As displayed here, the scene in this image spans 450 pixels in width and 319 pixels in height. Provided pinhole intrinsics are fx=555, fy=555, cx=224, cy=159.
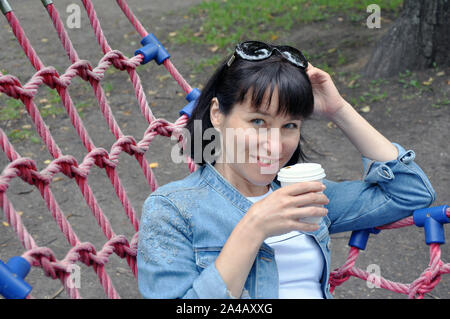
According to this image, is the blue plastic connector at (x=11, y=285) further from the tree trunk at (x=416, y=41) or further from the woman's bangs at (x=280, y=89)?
the tree trunk at (x=416, y=41)

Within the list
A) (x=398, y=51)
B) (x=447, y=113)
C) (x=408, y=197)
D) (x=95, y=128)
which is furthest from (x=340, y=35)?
(x=408, y=197)

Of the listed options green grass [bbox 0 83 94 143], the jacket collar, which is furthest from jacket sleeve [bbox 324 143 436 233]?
green grass [bbox 0 83 94 143]

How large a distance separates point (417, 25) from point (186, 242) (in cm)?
405

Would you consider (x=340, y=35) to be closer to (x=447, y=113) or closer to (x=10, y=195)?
(x=447, y=113)

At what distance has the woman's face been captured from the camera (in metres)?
1.68

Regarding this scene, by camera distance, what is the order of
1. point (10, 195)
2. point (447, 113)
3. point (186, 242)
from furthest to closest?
point (447, 113)
point (10, 195)
point (186, 242)

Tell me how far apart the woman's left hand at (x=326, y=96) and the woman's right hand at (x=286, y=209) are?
663 mm

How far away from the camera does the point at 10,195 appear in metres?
3.86

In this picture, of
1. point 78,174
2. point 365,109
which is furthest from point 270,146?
point 365,109

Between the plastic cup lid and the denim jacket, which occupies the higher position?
the plastic cup lid

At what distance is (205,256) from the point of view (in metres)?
1.68
